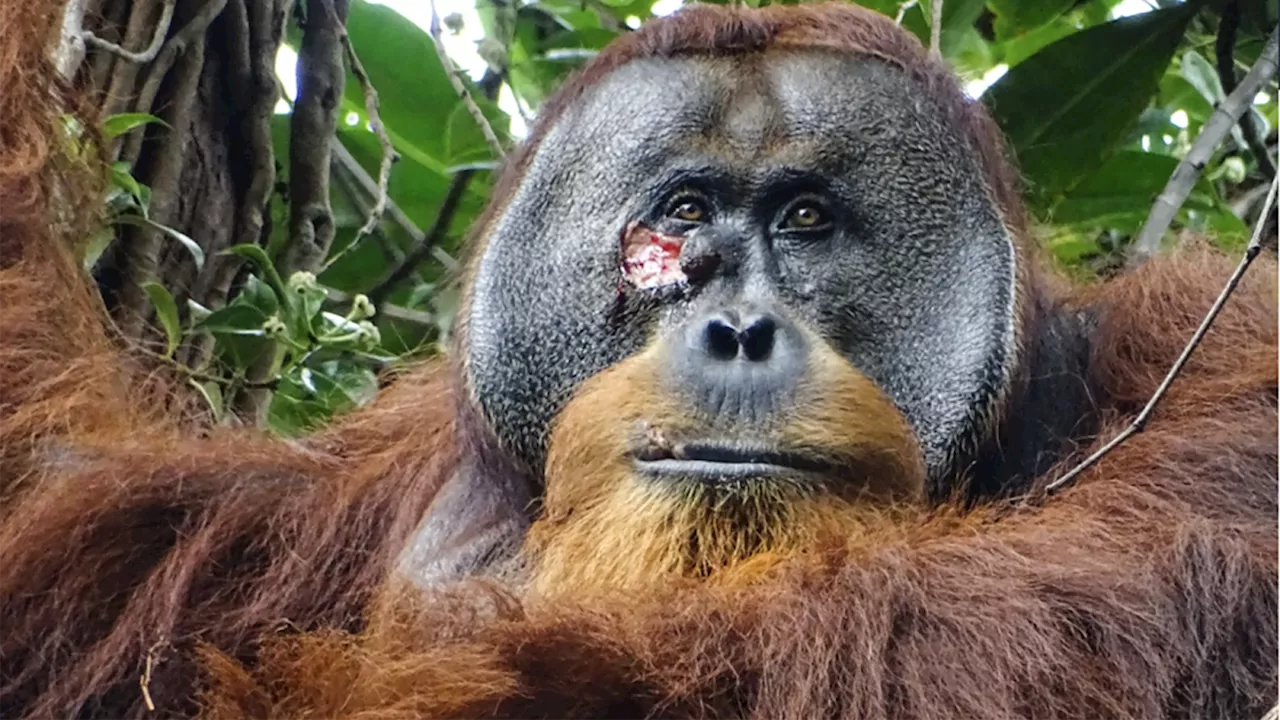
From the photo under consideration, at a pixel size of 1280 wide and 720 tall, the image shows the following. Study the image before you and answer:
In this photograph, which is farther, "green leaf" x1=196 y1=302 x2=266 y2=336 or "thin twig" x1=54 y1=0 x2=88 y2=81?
"green leaf" x1=196 y1=302 x2=266 y2=336

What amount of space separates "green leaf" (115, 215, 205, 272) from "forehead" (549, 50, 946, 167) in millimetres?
713

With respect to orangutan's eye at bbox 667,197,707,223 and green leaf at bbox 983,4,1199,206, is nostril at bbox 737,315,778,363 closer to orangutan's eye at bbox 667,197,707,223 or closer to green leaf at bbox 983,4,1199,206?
orangutan's eye at bbox 667,197,707,223

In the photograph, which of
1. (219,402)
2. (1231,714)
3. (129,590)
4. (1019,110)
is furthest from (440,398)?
(1231,714)

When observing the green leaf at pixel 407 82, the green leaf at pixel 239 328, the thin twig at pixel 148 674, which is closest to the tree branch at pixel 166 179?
the green leaf at pixel 239 328

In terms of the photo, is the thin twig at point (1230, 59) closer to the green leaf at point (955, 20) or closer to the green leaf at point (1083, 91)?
the green leaf at point (1083, 91)

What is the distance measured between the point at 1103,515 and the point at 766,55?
0.85 meters

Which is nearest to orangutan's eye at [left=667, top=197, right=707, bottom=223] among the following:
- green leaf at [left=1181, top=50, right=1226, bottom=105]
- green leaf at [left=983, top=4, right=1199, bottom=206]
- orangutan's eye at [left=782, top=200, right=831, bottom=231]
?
orangutan's eye at [left=782, top=200, right=831, bottom=231]

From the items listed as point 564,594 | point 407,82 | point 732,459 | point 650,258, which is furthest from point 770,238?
point 407,82

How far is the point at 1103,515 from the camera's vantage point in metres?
2.55

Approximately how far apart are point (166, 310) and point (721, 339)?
105cm

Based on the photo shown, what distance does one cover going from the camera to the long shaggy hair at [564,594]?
2.28m

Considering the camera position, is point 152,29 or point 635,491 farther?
point 152,29

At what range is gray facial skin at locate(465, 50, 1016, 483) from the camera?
8.85 ft

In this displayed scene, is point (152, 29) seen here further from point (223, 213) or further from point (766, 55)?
point (766, 55)
